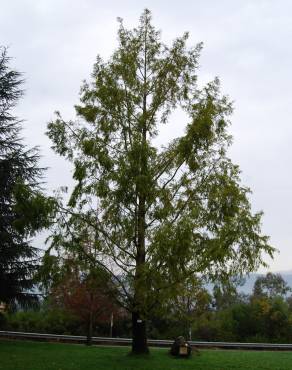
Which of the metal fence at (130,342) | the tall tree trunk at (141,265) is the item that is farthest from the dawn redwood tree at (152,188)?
the metal fence at (130,342)

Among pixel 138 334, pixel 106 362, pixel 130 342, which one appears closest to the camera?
pixel 106 362

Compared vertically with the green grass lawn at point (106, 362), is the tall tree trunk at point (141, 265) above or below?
above

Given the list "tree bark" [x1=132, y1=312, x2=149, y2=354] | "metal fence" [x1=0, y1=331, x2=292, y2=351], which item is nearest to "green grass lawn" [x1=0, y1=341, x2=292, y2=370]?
"tree bark" [x1=132, y1=312, x2=149, y2=354]

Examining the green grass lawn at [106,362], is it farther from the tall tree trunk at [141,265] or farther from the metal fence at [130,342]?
the metal fence at [130,342]

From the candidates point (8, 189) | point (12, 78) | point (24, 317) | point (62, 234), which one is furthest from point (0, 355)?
point (24, 317)

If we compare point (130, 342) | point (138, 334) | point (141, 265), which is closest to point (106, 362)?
point (138, 334)

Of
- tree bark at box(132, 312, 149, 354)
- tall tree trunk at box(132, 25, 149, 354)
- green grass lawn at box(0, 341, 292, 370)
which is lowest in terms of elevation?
green grass lawn at box(0, 341, 292, 370)

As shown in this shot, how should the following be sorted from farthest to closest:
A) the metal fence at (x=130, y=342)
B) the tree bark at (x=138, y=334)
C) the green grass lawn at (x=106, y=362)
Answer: the metal fence at (x=130, y=342), the tree bark at (x=138, y=334), the green grass lawn at (x=106, y=362)

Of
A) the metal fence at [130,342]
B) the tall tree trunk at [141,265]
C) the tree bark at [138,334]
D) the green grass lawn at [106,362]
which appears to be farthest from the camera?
the metal fence at [130,342]

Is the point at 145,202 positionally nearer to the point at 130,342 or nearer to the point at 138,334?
the point at 138,334

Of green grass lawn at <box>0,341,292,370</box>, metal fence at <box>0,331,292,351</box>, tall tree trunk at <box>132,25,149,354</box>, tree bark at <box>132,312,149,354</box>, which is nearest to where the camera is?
green grass lawn at <box>0,341,292,370</box>

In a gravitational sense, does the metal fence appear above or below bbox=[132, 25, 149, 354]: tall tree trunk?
below

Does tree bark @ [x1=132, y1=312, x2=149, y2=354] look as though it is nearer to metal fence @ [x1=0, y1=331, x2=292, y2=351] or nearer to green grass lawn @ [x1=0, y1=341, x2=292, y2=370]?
green grass lawn @ [x1=0, y1=341, x2=292, y2=370]

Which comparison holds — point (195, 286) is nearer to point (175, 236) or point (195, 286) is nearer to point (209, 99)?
point (175, 236)
